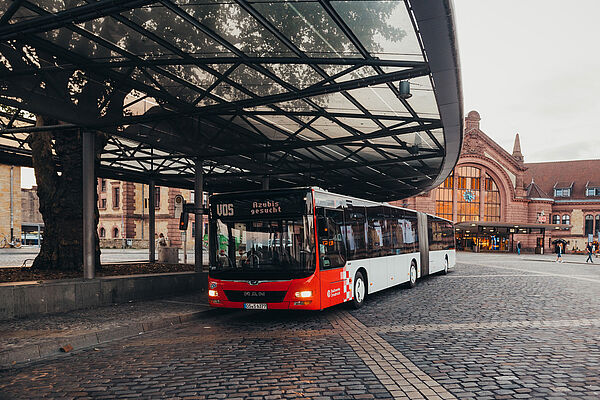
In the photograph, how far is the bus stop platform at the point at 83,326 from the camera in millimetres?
7223

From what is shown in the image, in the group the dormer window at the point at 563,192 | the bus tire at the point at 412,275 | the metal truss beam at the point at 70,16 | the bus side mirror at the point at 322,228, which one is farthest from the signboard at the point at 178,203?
the dormer window at the point at 563,192

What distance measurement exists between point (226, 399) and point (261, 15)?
6.02 metres

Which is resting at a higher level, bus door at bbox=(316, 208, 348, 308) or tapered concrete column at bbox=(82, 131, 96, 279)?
tapered concrete column at bbox=(82, 131, 96, 279)

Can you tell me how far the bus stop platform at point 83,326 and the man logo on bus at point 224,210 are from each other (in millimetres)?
2248

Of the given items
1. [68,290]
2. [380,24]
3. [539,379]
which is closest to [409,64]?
[380,24]

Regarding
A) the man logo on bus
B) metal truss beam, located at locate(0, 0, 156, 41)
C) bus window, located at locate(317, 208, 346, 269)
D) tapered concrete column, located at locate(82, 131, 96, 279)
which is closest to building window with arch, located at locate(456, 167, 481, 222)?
bus window, located at locate(317, 208, 346, 269)

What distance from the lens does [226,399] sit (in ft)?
17.0

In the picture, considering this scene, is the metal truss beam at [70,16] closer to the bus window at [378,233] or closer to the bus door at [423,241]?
the bus window at [378,233]

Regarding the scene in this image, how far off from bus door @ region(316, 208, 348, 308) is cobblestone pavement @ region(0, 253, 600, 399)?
54 cm

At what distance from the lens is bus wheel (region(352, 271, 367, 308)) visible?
1193cm

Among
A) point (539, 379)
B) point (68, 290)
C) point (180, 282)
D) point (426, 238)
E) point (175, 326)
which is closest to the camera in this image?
point (539, 379)

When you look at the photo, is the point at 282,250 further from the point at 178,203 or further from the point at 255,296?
the point at 178,203

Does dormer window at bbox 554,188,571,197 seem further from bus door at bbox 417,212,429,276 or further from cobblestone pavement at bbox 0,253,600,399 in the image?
cobblestone pavement at bbox 0,253,600,399

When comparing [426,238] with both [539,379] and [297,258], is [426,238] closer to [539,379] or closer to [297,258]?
[297,258]
